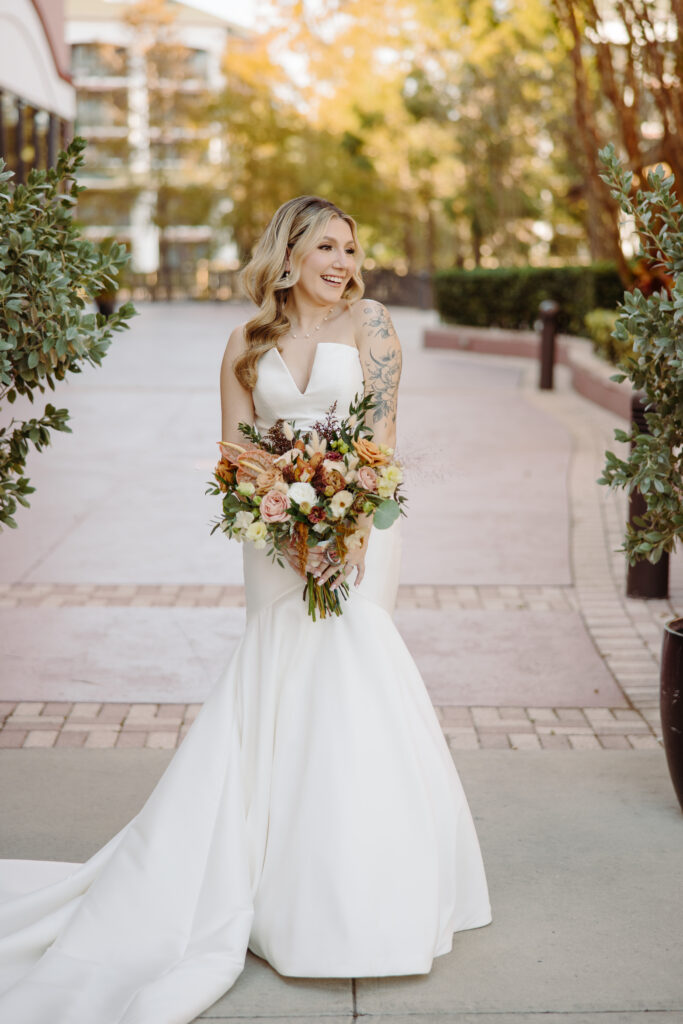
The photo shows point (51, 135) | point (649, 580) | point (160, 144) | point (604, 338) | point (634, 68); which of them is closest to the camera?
point (649, 580)

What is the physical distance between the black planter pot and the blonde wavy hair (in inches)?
71.6

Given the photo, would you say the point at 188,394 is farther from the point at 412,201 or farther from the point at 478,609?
the point at 412,201

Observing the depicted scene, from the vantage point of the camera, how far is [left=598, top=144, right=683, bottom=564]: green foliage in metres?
4.34

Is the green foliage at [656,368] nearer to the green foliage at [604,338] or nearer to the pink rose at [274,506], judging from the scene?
the pink rose at [274,506]

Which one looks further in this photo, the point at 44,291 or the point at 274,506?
the point at 44,291

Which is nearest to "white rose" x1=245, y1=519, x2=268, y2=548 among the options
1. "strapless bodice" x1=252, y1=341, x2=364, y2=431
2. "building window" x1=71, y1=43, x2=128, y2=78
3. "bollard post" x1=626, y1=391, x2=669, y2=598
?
"strapless bodice" x1=252, y1=341, x2=364, y2=431

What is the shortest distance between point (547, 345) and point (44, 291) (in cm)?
1449

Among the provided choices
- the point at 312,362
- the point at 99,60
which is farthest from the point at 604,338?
the point at 99,60

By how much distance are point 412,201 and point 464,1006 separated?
47341 mm

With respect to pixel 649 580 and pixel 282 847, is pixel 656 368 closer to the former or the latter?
pixel 282 847

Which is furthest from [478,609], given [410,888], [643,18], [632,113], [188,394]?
[188,394]

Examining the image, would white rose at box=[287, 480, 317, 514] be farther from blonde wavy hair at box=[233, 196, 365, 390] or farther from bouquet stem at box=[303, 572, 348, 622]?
blonde wavy hair at box=[233, 196, 365, 390]

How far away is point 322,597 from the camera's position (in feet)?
12.1

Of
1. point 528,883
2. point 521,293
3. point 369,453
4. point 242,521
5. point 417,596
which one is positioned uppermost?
point 521,293
